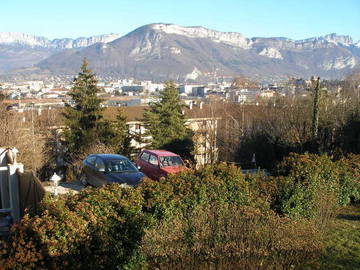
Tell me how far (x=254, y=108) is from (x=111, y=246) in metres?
38.1

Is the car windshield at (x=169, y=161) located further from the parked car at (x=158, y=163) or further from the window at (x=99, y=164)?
the window at (x=99, y=164)

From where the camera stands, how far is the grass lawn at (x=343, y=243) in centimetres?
775

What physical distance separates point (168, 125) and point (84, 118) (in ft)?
26.8

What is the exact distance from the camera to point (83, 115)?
109 ft

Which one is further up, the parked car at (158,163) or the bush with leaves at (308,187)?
the bush with leaves at (308,187)

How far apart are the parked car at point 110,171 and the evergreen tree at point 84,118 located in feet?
54.6

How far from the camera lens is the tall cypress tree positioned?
105ft

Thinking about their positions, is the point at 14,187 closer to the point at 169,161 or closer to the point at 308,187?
the point at 169,161

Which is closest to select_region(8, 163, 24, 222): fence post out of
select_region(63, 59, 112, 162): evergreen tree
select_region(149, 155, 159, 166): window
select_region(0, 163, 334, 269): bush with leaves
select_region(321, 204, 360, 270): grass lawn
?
select_region(0, 163, 334, 269): bush with leaves

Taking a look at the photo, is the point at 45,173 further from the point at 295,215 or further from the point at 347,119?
the point at 295,215

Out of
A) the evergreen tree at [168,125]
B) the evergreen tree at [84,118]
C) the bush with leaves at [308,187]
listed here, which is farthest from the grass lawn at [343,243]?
the evergreen tree at [84,118]

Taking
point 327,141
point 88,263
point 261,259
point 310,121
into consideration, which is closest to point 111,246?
point 88,263

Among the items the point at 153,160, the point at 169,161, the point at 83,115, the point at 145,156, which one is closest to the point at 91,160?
the point at 153,160

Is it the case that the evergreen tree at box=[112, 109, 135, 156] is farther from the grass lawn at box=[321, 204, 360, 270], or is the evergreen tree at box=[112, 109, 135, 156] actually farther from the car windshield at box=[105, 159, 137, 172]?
the grass lawn at box=[321, 204, 360, 270]
